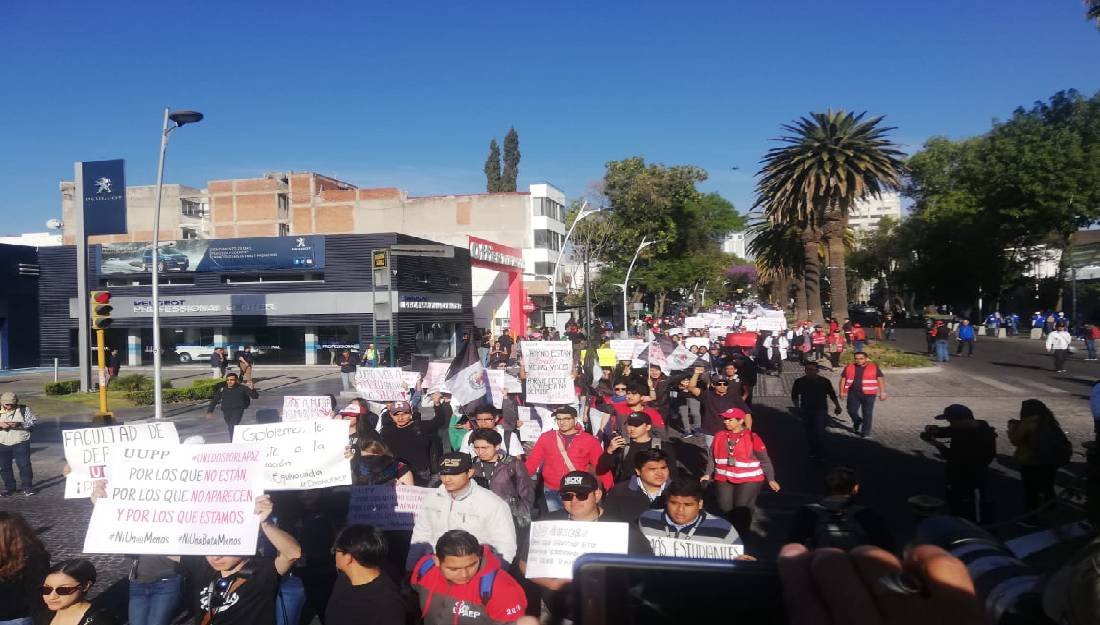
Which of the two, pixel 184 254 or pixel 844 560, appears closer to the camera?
pixel 844 560

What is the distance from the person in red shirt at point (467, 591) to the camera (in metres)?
3.88

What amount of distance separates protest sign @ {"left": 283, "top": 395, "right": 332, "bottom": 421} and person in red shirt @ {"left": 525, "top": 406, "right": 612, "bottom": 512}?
301cm

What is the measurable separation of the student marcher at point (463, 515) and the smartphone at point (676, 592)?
2466 mm

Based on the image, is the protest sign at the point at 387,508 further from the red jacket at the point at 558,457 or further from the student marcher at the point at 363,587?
the student marcher at the point at 363,587

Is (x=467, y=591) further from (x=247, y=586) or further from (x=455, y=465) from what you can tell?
(x=247, y=586)

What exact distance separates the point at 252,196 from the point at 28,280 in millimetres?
22461

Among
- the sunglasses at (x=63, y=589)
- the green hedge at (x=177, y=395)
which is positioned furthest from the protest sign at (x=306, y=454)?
the green hedge at (x=177, y=395)

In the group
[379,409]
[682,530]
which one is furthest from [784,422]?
[682,530]

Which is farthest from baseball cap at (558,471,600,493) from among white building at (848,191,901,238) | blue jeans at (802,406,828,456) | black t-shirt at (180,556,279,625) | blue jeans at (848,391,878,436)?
white building at (848,191,901,238)

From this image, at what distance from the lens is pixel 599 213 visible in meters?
57.3

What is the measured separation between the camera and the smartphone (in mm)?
2396

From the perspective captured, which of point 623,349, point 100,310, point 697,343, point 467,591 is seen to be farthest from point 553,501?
point 100,310

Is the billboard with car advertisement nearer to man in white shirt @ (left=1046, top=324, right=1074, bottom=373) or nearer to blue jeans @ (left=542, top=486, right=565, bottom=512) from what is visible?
man in white shirt @ (left=1046, top=324, right=1074, bottom=373)

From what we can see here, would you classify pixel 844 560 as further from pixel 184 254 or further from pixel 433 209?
pixel 433 209
